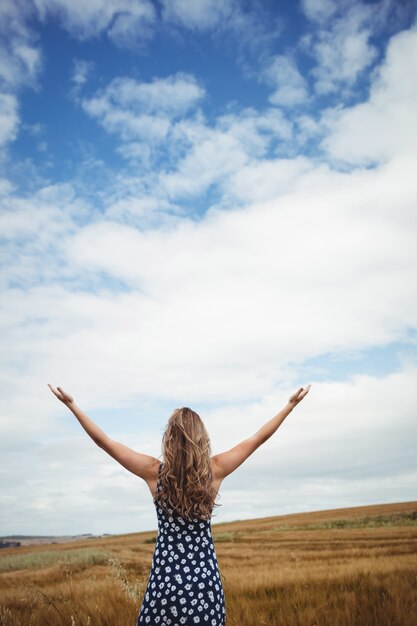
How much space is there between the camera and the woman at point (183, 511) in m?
3.03

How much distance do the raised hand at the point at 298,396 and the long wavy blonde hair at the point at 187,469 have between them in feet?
3.04

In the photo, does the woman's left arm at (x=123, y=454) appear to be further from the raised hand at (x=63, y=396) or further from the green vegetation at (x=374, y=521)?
the green vegetation at (x=374, y=521)


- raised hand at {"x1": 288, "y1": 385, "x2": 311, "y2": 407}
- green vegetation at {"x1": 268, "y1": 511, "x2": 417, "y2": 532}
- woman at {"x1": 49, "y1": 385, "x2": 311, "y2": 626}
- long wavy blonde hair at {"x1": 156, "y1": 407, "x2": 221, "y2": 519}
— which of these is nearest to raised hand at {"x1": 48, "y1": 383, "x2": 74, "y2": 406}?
woman at {"x1": 49, "y1": 385, "x2": 311, "y2": 626}

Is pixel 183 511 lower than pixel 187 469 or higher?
lower

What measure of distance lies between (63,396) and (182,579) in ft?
5.07

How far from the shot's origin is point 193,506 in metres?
3.21

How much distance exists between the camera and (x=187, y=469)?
3.27 meters

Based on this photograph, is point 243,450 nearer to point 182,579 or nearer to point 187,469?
point 187,469

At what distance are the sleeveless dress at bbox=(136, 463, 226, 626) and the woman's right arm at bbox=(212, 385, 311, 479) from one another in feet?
1.26

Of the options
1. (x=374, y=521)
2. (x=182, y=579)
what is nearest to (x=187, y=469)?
(x=182, y=579)

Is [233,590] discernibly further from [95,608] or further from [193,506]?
[193,506]

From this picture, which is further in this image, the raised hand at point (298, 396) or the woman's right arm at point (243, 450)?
the raised hand at point (298, 396)

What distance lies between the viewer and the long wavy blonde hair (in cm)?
320

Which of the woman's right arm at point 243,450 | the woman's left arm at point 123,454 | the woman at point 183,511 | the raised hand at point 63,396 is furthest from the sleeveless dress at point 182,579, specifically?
the raised hand at point 63,396
